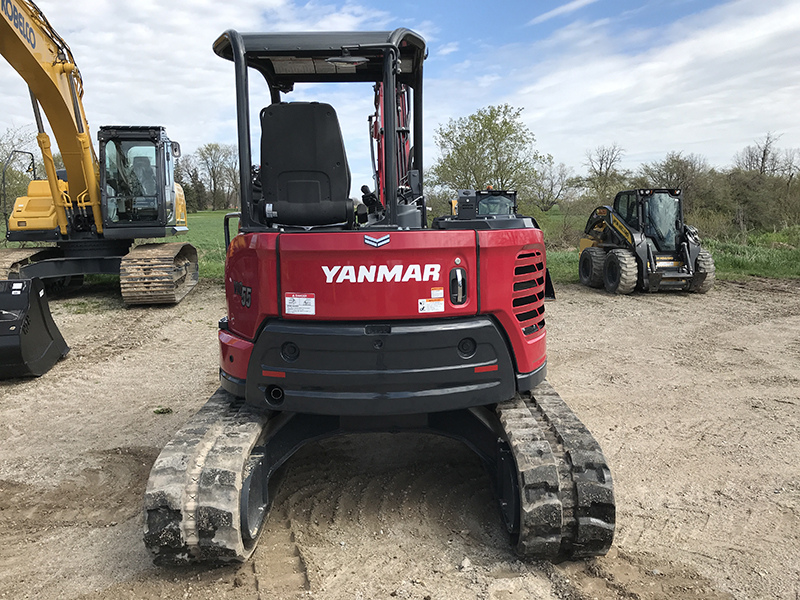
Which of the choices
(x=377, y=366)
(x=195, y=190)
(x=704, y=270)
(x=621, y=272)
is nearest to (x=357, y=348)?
(x=377, y=366)

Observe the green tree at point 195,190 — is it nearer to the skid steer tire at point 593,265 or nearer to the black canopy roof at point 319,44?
the skid steer tire at point 593,265

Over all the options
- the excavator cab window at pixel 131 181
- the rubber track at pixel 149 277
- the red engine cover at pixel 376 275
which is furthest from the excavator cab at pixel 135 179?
the red engine cover at pixel 376 275

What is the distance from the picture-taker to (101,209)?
10.1 m

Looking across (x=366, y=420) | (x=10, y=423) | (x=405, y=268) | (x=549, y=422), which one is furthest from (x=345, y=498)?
(x=10, y=423)

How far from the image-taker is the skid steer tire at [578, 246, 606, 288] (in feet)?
40.1

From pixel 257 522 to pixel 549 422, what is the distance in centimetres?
152

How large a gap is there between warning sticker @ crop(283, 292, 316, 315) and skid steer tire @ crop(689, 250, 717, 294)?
10.5 m

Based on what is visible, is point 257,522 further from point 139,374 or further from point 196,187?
point 196,187

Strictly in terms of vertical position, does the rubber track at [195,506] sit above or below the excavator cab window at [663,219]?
below

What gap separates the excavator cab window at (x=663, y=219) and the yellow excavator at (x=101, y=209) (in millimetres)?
9140

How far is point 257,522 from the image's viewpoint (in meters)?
2.83

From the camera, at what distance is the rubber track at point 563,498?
2568 millimetres

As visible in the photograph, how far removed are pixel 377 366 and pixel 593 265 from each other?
10.5 metres

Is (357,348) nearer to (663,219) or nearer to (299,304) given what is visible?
(299,304)
